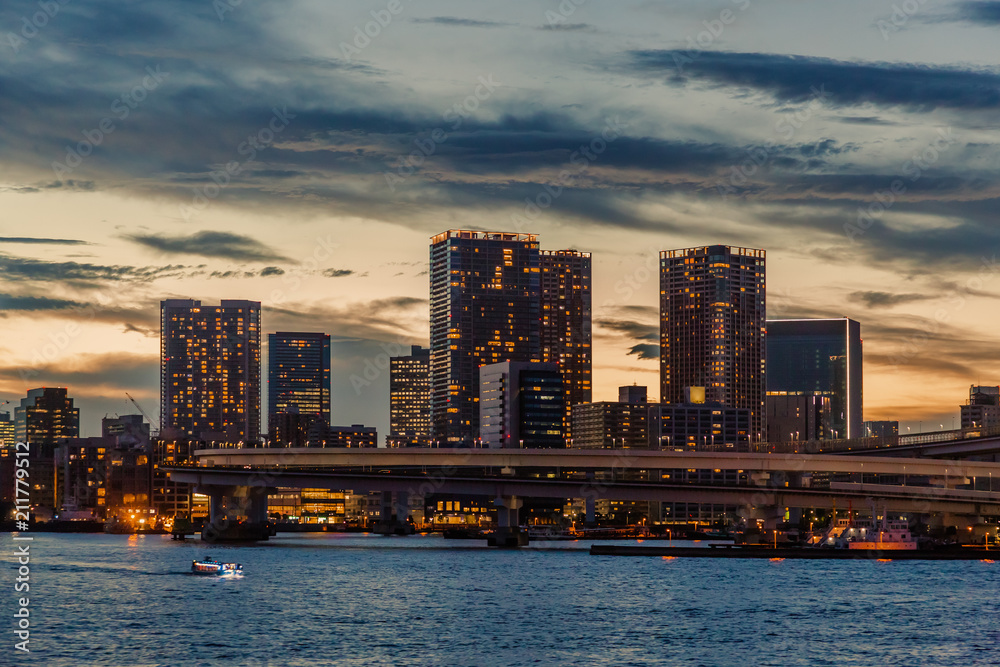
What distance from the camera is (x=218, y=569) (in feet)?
461

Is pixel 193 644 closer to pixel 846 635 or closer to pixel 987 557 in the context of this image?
pixel 846 635

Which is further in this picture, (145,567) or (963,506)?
(963,506)

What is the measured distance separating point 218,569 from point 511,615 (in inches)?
1990

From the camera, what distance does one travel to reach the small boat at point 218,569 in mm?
139375

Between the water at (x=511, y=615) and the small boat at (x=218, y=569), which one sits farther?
the small boat at (x=218, y=569)

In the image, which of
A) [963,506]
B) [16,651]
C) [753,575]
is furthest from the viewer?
[963,506]

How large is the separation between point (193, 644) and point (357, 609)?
22985 mm

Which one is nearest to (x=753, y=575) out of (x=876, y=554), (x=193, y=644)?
(x=876, y=554)

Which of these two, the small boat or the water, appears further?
the small boat

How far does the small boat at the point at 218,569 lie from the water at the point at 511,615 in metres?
1.56

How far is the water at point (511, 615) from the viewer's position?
8038 centimetres

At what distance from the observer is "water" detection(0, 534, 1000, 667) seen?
264 ft

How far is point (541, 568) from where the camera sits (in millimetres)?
154125

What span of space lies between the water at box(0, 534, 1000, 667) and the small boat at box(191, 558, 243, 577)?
156 cm
